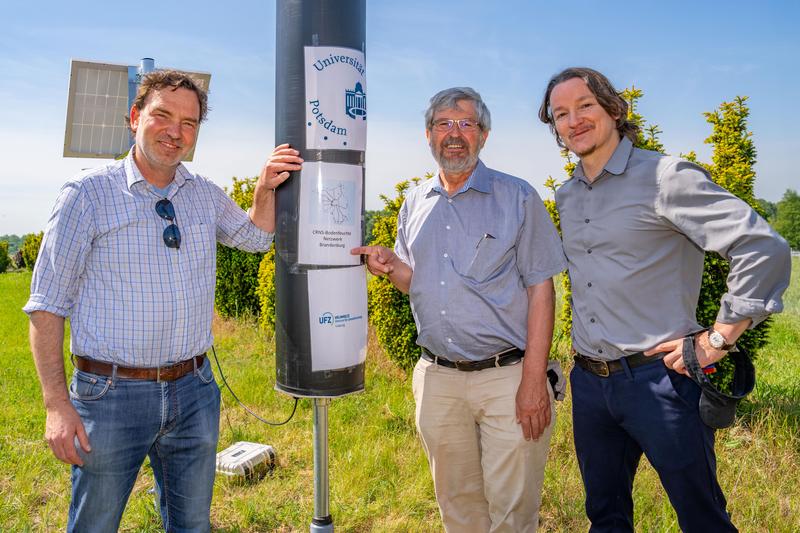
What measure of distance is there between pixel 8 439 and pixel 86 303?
434cm

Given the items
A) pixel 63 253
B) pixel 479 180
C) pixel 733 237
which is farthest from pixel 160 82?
pixel 733 237

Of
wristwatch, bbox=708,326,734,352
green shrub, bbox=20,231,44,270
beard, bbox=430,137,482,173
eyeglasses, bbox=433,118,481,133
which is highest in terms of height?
green shrub, bbox=20,231,44,270

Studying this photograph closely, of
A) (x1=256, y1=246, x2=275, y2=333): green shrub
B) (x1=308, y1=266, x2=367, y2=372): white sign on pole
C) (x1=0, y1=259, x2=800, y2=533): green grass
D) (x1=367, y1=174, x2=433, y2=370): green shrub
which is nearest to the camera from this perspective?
(x1=308, y1=266, x2=367, y2=372): white sign on pole

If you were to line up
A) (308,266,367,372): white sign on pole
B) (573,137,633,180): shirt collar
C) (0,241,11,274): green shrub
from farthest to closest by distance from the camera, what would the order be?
1. (0,241,11,274): green shrub
2. (308,266,367,372): white sign on pole
3. (573,137,633,180): shirt collar

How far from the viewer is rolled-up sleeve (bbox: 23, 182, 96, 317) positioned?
2.54 meters

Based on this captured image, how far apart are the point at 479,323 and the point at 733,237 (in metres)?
1.24

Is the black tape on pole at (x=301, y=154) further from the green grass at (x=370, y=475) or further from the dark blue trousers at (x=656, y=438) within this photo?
the green grass at (x=370, y=475)

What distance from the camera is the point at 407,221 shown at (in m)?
3.55

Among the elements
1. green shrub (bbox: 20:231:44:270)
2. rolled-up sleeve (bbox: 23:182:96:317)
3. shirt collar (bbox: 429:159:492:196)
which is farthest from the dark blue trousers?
green shrub (bbox: 20:231:44:270)

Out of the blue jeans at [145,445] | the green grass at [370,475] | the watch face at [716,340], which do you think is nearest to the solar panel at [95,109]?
the green grass at [370,475]

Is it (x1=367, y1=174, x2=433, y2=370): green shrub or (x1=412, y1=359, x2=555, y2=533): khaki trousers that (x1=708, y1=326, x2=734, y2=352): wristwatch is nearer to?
(x1=412, y1=359, x2=555, y2=533): khaki trousers

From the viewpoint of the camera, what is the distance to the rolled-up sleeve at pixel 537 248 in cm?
310

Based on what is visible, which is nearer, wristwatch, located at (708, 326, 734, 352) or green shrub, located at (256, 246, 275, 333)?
wristwatch, located at (708, 326, 734, 352)

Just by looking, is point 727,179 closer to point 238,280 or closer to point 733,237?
point 733,237
